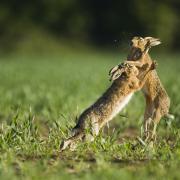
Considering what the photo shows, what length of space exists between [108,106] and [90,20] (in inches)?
2166

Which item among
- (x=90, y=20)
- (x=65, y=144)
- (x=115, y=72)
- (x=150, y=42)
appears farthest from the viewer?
(x=90, y=20)

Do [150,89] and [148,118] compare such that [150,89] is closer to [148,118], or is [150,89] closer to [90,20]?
[148,118]

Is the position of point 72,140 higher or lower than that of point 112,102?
lower

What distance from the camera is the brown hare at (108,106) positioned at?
7129 millimetres

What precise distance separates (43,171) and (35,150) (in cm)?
103

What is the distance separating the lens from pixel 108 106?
7.25m

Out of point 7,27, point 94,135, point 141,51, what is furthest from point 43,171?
point 7,27

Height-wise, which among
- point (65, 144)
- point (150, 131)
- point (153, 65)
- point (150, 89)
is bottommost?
point (65, 144)

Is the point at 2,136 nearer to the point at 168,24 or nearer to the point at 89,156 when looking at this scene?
the point at 89,156

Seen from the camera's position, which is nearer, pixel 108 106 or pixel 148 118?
pixel 108 106

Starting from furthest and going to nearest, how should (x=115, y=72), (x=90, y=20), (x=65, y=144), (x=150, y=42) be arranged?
(x=90, y=20), (x=150, y=42), (x=115, y=72), (x=65, y=144)

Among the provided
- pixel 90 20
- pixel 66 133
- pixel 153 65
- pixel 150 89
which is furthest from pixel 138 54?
pixel 90 20

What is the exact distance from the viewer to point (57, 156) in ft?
22.4

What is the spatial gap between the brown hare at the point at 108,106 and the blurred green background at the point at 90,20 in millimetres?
49432
